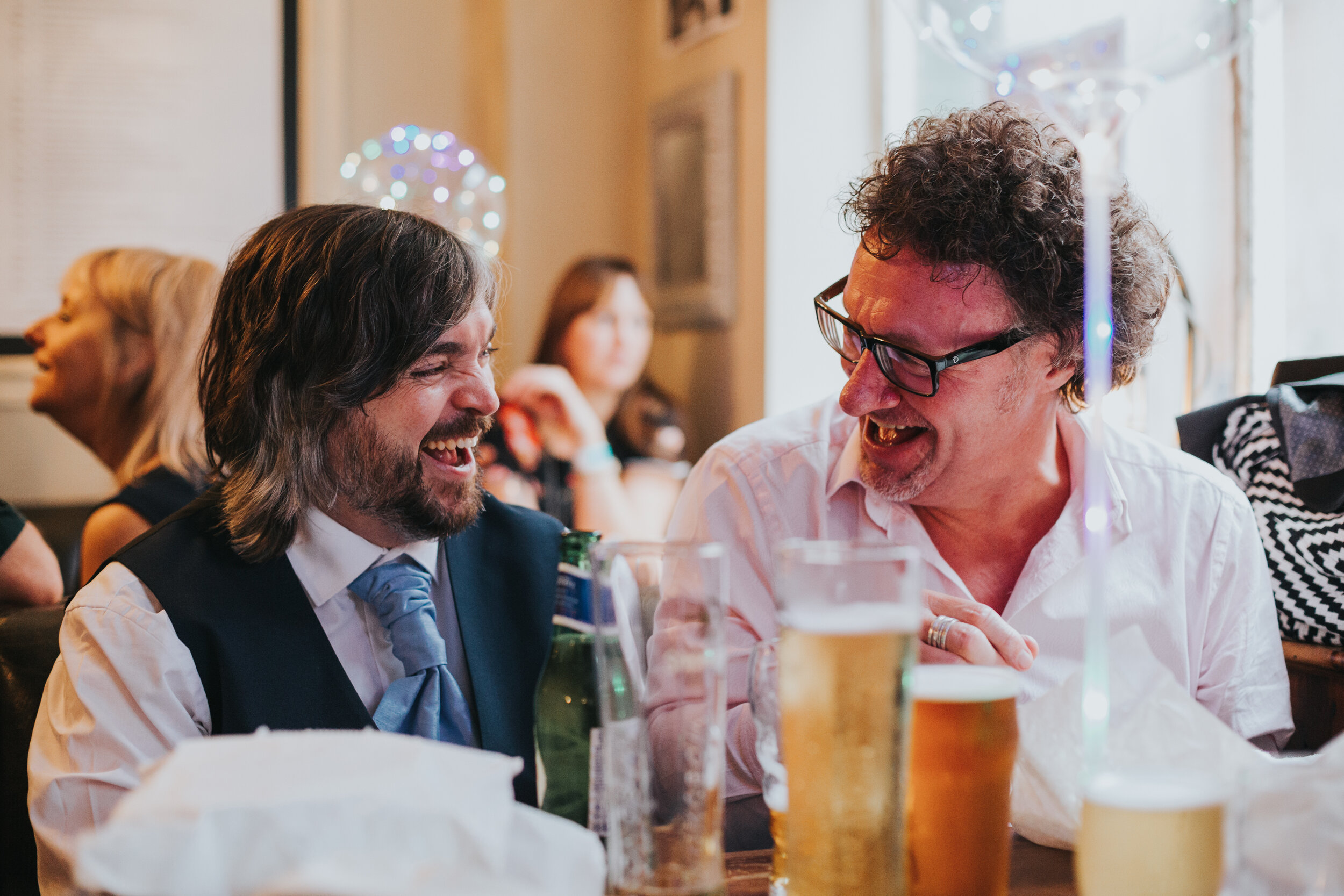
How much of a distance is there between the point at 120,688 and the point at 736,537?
2.33ft

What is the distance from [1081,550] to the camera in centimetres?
138

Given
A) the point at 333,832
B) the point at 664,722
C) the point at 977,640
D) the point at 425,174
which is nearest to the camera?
the point at 333,832

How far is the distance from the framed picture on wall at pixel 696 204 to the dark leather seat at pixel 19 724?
2425 millimetres

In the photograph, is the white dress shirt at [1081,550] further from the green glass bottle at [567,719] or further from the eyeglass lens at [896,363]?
the green glass bottle at [567,719]

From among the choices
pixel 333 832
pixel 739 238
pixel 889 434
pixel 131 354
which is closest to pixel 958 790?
pixel 333 832

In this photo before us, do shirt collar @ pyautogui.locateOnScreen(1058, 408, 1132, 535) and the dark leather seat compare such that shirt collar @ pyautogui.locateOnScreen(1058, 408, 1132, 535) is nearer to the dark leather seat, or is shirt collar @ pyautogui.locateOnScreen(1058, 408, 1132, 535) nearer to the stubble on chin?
the stubble on chin

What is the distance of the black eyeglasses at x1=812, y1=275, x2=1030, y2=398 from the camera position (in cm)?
129

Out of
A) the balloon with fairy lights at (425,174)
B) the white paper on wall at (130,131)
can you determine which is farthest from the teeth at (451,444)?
the white paper on wall at (130,131)

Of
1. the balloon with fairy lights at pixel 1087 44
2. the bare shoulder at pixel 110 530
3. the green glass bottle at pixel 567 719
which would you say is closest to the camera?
the green glass bottle at pixel 567 719

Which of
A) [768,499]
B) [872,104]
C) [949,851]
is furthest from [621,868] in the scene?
[872,104]

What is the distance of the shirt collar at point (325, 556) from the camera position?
→ 1.15 m

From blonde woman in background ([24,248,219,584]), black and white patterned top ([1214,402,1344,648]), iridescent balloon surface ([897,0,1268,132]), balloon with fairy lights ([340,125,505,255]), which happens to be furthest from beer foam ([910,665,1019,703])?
balloon with fairy lights ([340,125,505,255])

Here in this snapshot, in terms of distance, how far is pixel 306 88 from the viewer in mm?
3703

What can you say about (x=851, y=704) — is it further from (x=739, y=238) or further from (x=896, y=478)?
(x=739, y=238)
